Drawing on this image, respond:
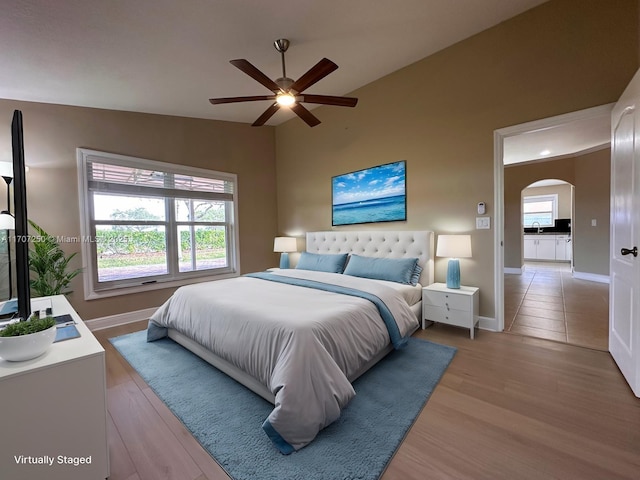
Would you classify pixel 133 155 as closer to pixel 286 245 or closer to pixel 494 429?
pixel 286 245

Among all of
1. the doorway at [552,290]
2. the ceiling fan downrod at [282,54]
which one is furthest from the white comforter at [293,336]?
the ceiling fan downrod at [282,54]

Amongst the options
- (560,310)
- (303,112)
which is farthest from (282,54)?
(560,310)

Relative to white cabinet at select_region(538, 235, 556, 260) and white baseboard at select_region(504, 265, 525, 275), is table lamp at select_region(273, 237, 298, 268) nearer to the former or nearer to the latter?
white baseboard at select_region(504, 265, 525, 275)

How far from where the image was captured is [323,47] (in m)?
2.91

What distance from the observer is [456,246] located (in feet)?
10.0

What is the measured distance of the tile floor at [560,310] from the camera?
287 cm

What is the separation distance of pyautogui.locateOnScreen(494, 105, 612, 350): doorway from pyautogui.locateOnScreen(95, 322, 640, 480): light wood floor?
0.66 metres

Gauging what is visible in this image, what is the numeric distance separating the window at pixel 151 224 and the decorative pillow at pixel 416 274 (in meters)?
3.00

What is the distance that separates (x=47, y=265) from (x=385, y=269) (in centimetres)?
371

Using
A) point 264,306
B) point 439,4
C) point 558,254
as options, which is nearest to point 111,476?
point 264,306

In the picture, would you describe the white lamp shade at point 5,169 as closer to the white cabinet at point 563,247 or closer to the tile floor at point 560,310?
the tile floor at point 560,310

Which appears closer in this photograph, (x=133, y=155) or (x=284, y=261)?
(x=133, y=155)

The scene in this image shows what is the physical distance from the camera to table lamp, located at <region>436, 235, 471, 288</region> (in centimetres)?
304

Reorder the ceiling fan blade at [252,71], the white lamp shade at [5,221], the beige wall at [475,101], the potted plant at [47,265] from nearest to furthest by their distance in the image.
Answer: the ceiling fan blade at [252,71] → the beige wall at [475,101] → the white lamp shade at [5,221] → the potted plant at [47,265]
